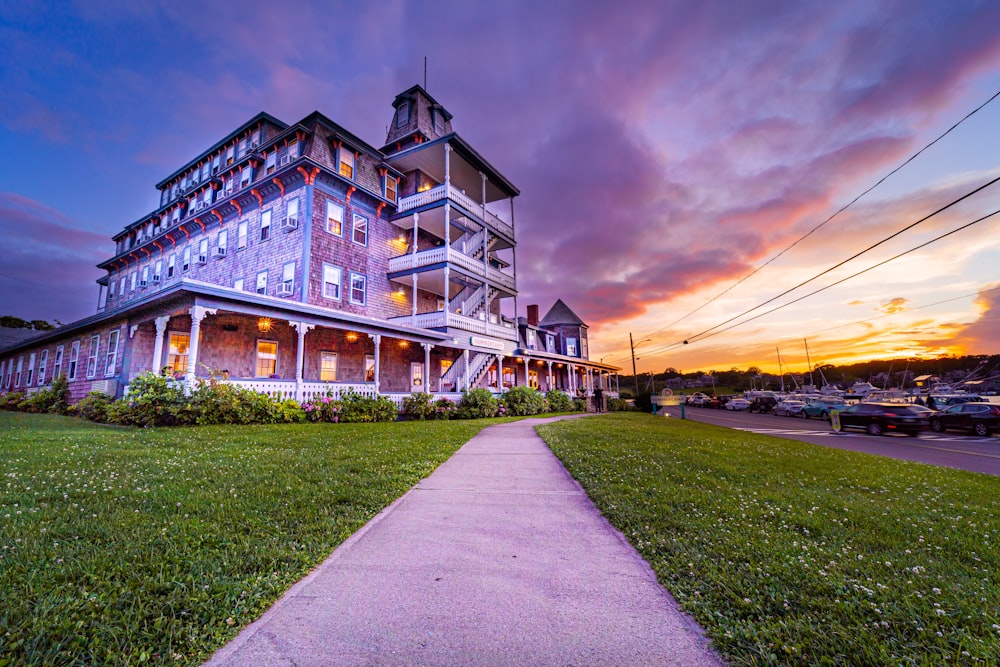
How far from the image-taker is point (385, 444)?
880cm

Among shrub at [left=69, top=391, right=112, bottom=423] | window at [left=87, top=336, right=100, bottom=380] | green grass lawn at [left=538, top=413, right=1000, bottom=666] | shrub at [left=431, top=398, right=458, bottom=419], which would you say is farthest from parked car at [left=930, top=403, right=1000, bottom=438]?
window at [left=87, top=336, right=100, bottom=380]

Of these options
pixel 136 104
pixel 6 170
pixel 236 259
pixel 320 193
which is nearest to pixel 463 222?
pixel 320 193

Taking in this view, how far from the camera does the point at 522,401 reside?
22.6 meters

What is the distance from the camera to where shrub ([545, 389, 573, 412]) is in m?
26.5

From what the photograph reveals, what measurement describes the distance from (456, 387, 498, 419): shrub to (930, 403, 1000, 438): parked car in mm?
22188

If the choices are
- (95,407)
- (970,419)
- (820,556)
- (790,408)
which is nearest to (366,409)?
(95,407)

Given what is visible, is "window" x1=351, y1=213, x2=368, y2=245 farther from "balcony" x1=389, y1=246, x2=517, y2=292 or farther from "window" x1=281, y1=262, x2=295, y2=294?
"window" x1=281, y1=262, x2=295, y2=294

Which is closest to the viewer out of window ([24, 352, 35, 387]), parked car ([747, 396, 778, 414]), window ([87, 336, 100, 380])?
window ([87, 336, 100, 380])

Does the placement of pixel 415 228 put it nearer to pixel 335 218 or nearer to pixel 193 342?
pixel 335 218

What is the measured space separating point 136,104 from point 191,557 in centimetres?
3277

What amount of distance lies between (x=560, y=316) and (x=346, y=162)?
28.1m

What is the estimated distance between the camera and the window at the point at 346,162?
20.5 m

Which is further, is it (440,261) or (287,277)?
(440,261)

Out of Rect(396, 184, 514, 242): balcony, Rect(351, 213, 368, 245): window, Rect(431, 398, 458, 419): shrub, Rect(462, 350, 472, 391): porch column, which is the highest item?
Rect(396, 184, 514, 242): balcony
